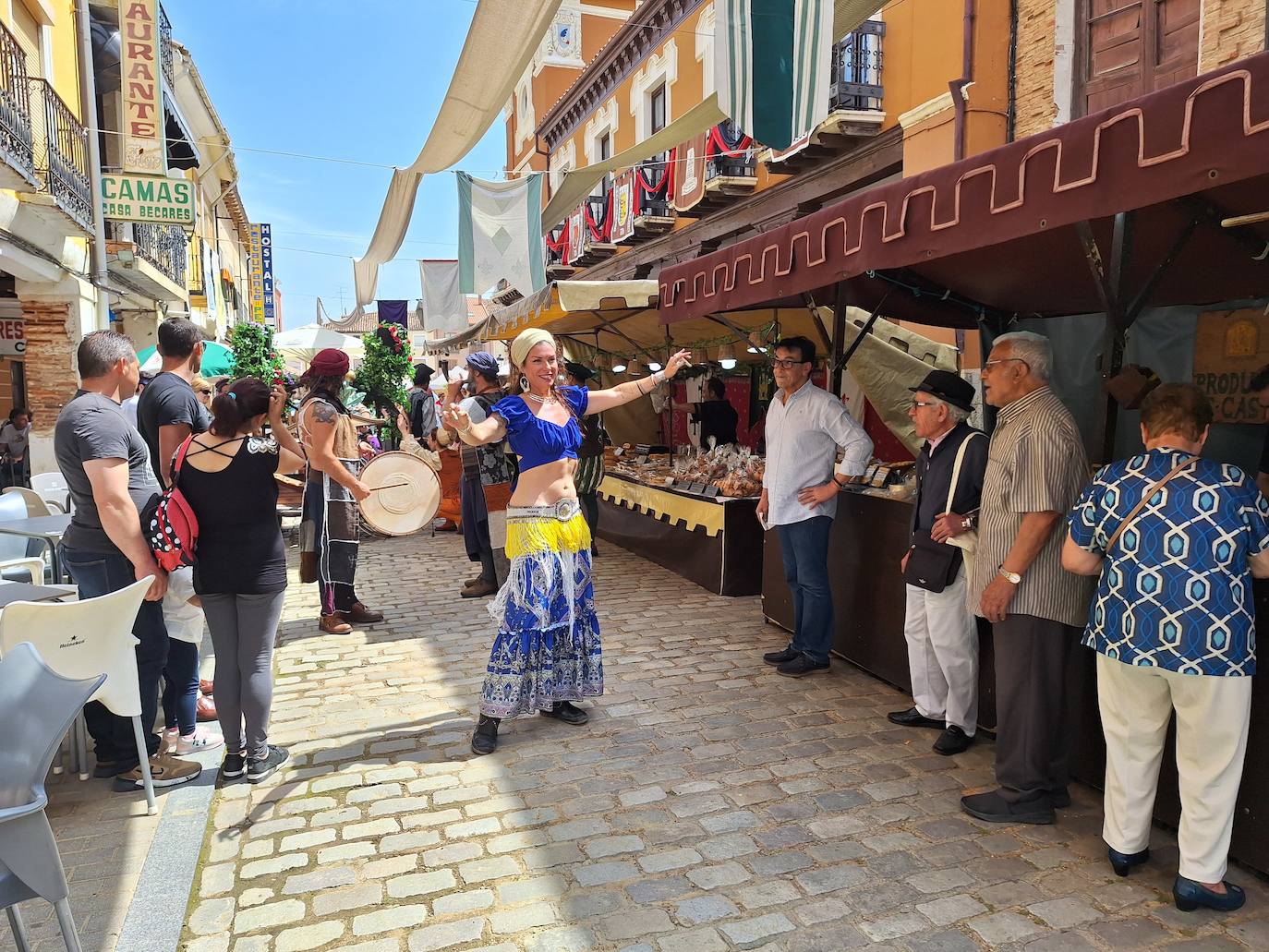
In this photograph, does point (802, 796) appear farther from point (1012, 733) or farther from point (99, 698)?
point (99, 698)

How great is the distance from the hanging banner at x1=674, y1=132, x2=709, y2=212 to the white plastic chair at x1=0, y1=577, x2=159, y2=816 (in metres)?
11.1

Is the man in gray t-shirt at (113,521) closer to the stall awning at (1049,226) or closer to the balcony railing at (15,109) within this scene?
the stall awning at (1049,226)

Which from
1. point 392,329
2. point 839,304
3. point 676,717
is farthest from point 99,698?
point 392,329

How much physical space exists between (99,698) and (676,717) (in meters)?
2.71

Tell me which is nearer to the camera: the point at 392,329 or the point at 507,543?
the point at 507,543

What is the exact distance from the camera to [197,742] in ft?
13.4

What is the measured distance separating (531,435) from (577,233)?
15.8 m

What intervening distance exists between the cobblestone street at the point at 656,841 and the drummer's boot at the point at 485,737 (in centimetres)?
7

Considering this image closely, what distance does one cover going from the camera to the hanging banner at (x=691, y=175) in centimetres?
1298

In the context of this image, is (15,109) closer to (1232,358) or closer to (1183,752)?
(1232,358)

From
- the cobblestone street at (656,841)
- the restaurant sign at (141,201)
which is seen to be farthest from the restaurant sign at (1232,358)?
the restaurant sign at (141,201)

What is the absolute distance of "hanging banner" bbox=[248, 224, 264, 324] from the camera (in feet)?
143

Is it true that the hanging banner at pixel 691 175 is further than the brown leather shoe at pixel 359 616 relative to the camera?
Yes

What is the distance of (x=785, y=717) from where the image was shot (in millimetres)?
4461
